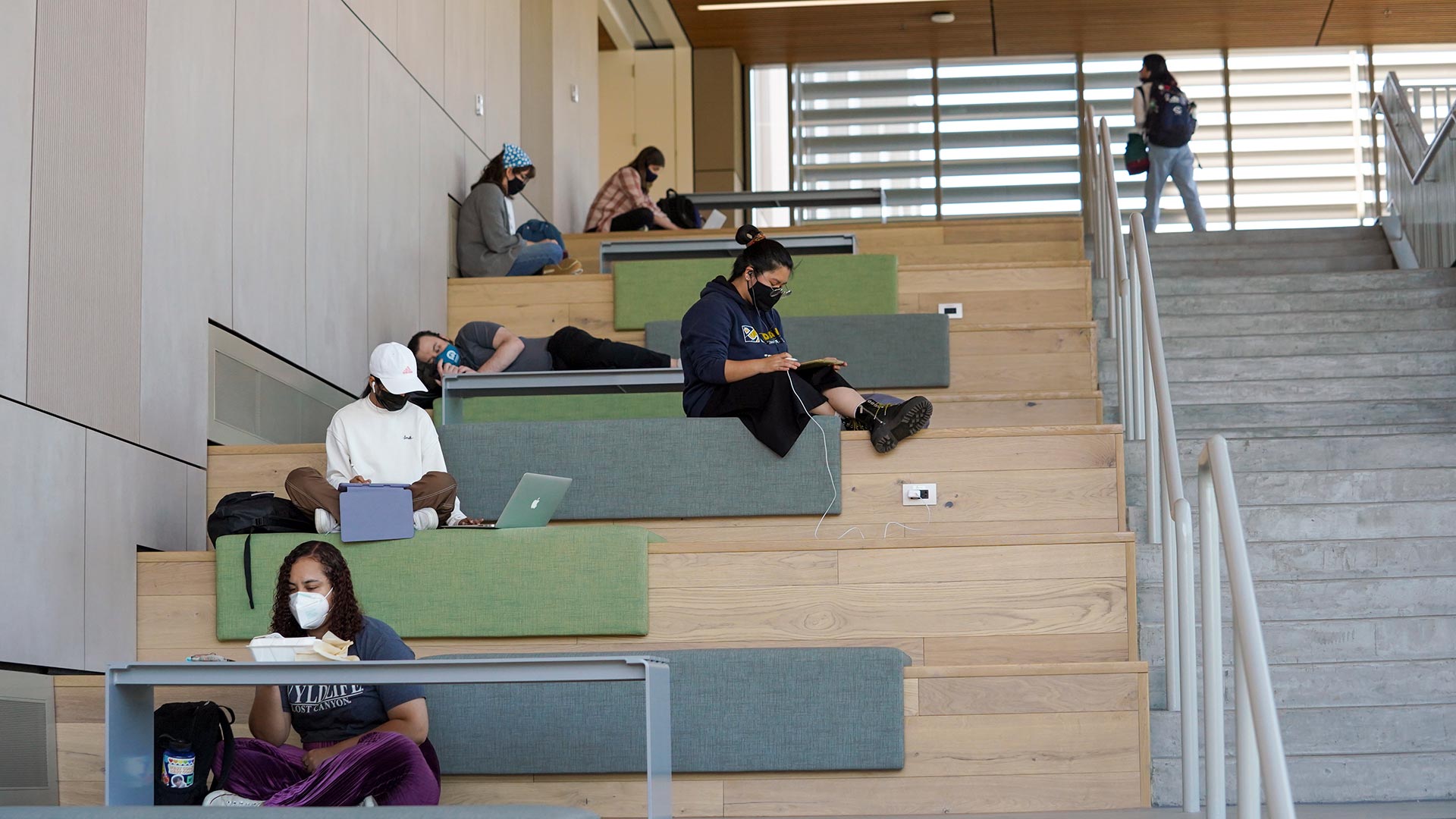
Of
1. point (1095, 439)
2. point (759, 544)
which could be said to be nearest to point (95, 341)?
point (759, 544)

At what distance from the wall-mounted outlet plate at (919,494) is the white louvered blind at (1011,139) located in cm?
829

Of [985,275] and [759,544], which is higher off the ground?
[985,275]

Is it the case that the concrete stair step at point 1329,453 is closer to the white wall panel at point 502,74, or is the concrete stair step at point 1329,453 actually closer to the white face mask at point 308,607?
the white face mask at point 308,607

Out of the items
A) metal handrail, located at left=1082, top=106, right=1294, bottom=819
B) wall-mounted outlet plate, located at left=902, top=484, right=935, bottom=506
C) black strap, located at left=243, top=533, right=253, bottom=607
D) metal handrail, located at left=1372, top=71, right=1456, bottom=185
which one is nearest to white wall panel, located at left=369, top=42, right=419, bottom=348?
black strap, located at left=243, top=533, right=253, bottom=607

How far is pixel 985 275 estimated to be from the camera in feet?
22.0

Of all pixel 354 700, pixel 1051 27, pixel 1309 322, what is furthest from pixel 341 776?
pixel 1051 27

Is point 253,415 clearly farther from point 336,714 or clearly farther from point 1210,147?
point 1210,147

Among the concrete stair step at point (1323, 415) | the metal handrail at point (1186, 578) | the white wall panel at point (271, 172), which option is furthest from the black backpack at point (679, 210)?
the concrete stair step at point (1323, 415)

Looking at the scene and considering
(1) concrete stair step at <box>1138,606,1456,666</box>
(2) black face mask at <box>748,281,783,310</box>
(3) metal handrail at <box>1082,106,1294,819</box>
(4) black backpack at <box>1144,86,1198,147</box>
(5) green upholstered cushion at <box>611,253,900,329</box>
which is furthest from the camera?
(4) black backpack at <box>1144,86,1198,147</box>

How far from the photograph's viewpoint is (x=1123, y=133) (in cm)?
1256

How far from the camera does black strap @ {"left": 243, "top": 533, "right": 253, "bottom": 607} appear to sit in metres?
4.11

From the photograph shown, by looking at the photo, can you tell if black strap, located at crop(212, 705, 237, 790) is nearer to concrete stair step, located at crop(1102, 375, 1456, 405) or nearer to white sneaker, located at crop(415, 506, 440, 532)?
white sneaker, located at crop(415, 506, 440, 532)

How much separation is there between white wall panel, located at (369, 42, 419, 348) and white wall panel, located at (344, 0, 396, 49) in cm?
6

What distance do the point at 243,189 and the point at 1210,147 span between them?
932 cm
